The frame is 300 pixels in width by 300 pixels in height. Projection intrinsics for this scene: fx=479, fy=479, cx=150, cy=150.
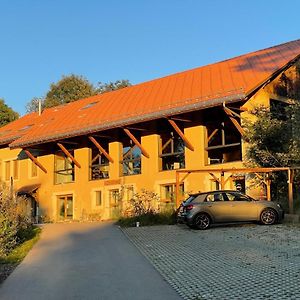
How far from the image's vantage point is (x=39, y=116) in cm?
4003

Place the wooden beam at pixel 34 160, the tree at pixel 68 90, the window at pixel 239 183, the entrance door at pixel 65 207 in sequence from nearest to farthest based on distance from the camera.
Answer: the window at pixel 239 183 < the entrance door at pixel 65 207 < the wooden beam at pixel 34 160 < the tree at pixel 68 90

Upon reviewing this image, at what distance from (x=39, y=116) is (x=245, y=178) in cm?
2214

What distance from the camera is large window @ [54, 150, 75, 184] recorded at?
32759 millimetres

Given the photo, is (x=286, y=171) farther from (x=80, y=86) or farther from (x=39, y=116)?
(x=80, y=86)

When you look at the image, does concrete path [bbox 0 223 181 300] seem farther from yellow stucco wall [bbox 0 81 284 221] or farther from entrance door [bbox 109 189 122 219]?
entrance door [bbox 109 189 122 219]

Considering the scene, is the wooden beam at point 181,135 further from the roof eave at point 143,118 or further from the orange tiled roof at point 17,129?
the orange tiled roof at point 17,129

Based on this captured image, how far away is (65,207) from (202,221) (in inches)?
654

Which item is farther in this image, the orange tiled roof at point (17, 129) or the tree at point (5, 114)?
the tree at point (5, 114)

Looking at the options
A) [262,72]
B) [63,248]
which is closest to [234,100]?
[262,72]

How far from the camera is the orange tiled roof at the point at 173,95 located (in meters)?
23.3

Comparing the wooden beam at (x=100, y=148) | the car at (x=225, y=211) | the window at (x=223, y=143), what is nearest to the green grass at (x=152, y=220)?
the car at (x=225, y=211)

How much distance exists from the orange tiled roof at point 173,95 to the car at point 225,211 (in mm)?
5583

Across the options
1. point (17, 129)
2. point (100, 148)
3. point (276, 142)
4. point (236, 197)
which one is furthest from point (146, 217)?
point (17, 129)

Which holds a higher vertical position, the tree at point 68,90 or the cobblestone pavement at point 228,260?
the tree at point 68,90
